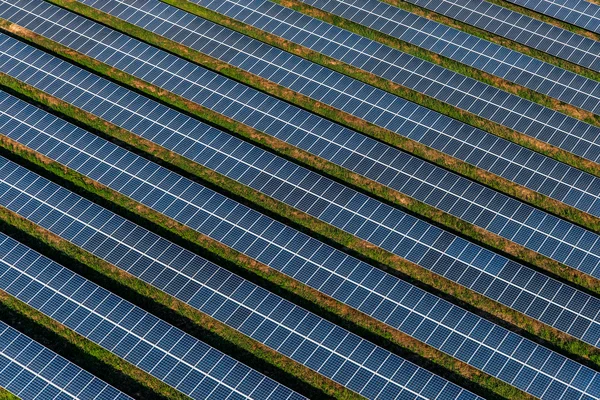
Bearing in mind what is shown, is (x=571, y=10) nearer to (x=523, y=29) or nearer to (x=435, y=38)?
(x=523, y=29)

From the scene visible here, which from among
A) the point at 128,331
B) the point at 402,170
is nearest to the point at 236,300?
the point at 128,331

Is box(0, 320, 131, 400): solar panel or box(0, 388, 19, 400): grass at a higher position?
box(0, 320, 131, 400): solar panel

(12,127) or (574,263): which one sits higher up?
(12,127)

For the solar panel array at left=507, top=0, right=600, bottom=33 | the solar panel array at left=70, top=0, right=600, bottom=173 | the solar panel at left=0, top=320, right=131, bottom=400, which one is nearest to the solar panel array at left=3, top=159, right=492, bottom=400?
the solar panel at left=0, top=320, right=131, bottom=400

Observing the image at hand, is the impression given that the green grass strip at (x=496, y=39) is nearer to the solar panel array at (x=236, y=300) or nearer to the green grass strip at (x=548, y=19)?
the green grass strip at (x=548, y=19)

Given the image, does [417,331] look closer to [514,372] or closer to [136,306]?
[514,372]

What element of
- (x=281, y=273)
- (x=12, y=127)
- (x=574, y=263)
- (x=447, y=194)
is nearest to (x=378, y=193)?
(x=447, y=194)

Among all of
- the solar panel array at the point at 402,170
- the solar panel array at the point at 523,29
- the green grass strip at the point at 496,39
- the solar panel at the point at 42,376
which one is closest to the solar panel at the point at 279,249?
the solar panel array at the point at 402,170

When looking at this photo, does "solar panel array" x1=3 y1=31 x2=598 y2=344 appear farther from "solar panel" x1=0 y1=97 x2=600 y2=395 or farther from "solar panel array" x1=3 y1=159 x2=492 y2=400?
"solar panel array" x1=3 y1=159 x2=492 y2=400
